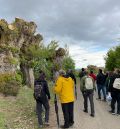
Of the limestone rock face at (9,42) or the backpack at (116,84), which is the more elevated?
the limestone rock face at (9,42)

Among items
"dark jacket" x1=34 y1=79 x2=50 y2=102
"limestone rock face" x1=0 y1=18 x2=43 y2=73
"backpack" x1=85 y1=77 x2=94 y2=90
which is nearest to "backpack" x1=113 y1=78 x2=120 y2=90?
"backpack" x1=85 y1=77 x2=94 y2=90

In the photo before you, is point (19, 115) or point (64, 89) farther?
point (19, 115)

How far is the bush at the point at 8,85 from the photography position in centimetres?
2042

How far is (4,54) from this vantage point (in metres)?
23.3

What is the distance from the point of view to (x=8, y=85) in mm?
20688

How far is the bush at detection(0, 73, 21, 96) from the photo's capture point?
20.4m

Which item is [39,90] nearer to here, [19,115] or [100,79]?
[19,115]

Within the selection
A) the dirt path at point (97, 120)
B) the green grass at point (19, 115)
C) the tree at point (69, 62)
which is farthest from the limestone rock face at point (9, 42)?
the tree at point (69, 62)

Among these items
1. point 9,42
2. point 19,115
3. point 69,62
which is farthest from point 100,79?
point 69,62

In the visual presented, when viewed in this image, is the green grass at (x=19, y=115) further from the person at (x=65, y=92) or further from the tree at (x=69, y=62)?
the tree at (x=69, y=62)

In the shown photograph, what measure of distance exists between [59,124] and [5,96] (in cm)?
824

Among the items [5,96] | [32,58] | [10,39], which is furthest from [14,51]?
[32,58]

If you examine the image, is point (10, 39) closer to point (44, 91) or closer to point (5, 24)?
point (5, 24)

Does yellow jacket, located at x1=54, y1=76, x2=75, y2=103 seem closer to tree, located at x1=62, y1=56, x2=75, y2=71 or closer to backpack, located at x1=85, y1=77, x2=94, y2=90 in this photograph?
backpack, located at x1=85, y1=77, x2=94, y2=90
